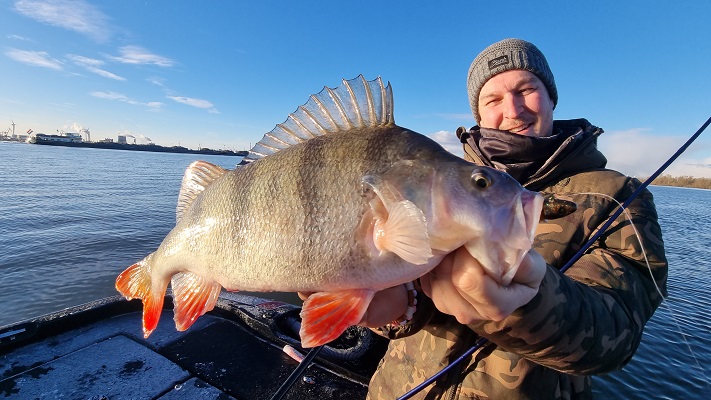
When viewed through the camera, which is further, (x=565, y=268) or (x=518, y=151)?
(x=518, y=151)

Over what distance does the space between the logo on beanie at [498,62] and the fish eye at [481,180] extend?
1.93m

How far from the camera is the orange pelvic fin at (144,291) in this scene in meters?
2.36

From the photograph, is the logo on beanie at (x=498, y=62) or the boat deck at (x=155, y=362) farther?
the boat deck at (x=155, y=362)

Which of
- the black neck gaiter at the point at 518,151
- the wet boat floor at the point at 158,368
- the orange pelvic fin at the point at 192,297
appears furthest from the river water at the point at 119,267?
the wet boat floor at the point at 158,368

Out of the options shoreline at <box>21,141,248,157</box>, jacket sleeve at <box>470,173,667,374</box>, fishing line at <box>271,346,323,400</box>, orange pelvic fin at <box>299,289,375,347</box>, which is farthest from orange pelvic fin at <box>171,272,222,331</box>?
shoreline at <box>21,141,248,157</box>

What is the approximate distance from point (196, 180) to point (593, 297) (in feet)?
7.45

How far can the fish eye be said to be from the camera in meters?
1.46

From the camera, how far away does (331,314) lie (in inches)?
64.7

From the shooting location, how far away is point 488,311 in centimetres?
137

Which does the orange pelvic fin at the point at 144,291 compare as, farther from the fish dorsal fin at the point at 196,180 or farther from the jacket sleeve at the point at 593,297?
the jacket sleeve at the point at 593,297

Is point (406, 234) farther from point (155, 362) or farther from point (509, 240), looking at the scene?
point (155, 362)

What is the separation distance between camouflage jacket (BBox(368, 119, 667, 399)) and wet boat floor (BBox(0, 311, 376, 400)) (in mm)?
1471

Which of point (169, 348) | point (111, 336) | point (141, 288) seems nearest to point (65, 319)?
point (111, 336)

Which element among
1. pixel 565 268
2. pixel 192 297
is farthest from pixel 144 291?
pixel 565 268
